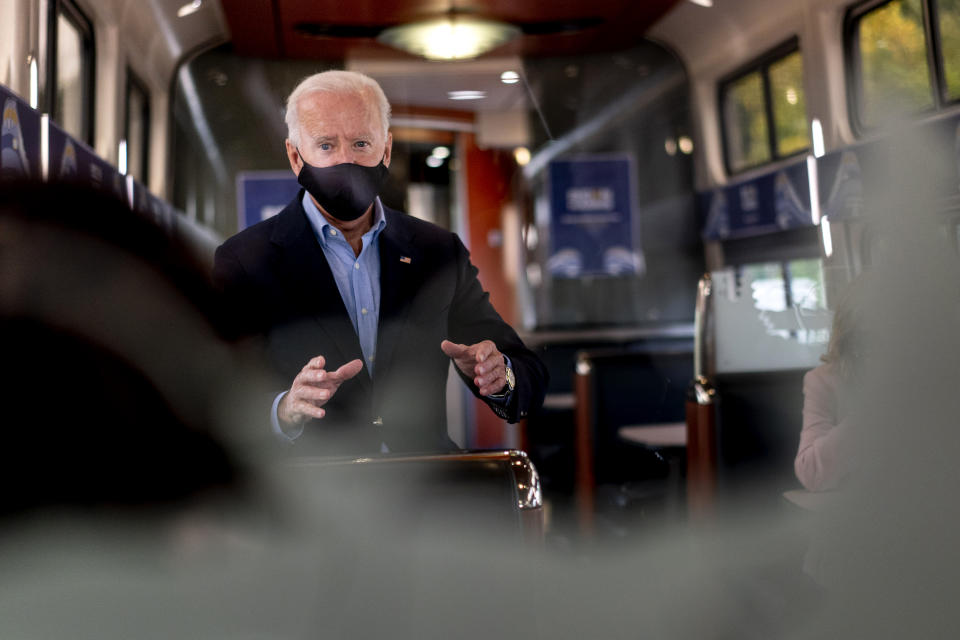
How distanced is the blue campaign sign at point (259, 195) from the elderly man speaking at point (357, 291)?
13mm

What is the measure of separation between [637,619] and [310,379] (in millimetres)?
449

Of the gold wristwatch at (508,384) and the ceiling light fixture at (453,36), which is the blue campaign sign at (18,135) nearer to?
the ceiling light fixture at (453,36)

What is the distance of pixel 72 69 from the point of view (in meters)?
0.83

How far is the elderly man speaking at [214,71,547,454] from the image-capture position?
81cm

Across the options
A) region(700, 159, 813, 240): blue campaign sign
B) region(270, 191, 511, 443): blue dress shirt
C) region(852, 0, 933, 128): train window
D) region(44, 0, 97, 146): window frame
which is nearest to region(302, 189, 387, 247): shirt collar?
region(270, 191, 511, 443): blue dress shirt

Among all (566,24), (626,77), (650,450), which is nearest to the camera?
(566,24)

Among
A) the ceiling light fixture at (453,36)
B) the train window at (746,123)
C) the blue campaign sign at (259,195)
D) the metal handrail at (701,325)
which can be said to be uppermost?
the ceiling light fixture at (453,36)

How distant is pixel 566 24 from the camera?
916 millimetres

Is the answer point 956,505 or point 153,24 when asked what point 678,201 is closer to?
point 956,505

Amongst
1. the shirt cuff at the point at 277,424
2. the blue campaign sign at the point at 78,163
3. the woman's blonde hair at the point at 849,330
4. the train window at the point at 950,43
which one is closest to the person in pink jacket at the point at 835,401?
the woman's blonde hair at the point at 849,330

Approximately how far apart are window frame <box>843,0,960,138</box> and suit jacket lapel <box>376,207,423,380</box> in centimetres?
56

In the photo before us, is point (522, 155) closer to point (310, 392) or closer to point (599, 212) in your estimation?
point (599, 212)

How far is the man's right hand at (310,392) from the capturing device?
0.75 metres

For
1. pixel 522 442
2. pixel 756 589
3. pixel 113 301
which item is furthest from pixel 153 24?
pixel 756 589
